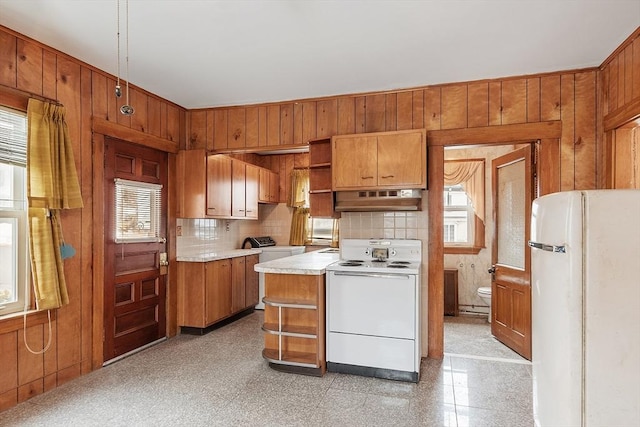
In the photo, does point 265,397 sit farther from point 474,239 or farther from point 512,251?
point 474,239

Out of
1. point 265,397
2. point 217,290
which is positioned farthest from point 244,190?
point 265,397

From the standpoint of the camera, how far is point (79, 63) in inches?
122

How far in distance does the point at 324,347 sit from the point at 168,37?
2.85 meters

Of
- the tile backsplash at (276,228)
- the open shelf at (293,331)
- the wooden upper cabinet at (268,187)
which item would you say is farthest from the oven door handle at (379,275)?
the wooden upper cabinet at (268,187)

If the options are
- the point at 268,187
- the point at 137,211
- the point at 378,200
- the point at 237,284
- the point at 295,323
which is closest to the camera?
the point at 295,323

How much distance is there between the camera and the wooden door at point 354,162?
3492 millimetres

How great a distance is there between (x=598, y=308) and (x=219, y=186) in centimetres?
413

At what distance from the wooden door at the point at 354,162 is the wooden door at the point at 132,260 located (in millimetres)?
2037

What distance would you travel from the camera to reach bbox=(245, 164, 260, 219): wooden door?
5.45 metres

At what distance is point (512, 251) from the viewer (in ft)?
12.8

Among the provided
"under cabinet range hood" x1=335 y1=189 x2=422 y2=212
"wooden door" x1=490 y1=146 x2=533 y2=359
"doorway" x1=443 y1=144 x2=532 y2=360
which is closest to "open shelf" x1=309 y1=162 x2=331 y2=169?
"under cabinet range hood" x1=335 y1=189 x2=422 y2=212

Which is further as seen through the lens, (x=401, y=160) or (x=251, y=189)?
(x=251, y=189)

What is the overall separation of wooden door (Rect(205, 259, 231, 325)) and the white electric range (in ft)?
5.74

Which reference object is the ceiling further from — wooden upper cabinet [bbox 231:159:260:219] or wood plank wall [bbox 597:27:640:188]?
wooden upper cabinet [bbox 231:159:260:219]
